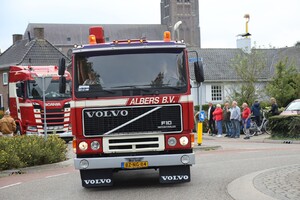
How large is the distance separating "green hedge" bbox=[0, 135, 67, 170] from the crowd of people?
1121 centimetres

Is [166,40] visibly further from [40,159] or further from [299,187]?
[40,159]

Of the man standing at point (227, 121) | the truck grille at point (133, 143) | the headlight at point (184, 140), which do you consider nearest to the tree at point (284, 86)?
the man standing at point (227, 121)

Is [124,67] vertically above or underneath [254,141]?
above

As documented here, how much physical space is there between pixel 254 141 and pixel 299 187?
15204mm

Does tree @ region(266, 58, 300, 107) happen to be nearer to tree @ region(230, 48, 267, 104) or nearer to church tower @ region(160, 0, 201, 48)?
tree @ region(230, 48, 267, 104)

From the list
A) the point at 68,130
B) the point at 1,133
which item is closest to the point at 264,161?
the point at 1,133

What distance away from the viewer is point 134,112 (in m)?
11.5

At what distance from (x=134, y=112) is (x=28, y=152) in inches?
286

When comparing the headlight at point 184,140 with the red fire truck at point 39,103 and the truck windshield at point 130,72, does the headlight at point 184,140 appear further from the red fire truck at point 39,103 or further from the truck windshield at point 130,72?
the red fire truck at point 39,103

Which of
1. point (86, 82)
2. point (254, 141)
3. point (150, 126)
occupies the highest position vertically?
point (86, 82)

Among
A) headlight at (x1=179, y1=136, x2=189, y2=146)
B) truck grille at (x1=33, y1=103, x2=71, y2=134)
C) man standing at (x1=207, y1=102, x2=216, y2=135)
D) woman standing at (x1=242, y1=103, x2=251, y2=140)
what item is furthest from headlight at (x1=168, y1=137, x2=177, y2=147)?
man standing at (x1=207, y1=102, x2=216, y2=135)

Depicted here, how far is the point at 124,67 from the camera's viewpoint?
1181 cm

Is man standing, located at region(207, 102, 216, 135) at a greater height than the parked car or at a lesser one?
lesser

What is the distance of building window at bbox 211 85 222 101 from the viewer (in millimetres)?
→ 55172
